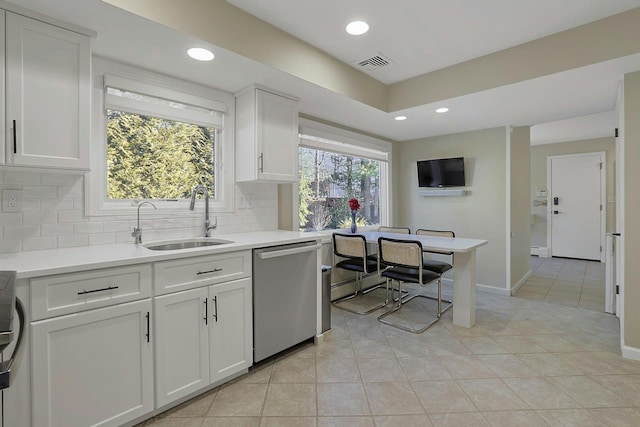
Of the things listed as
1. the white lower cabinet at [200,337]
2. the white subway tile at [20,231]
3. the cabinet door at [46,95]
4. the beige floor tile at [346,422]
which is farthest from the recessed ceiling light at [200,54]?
the beige floor tile at [346,422]

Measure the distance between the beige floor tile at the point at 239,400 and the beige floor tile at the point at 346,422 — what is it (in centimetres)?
39

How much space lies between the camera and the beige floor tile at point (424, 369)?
220 centimetres

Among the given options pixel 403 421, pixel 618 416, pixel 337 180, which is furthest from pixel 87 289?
pixel 337 180

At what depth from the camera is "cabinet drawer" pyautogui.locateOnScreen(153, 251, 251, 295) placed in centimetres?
178

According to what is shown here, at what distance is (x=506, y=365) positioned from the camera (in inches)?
92.2

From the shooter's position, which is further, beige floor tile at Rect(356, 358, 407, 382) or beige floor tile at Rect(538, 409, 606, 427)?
beige floor tile at Rect(356, 358, 407, 382)

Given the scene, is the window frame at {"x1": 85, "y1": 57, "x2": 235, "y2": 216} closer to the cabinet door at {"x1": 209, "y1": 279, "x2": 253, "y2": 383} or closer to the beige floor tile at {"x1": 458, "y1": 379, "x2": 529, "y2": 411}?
the cabinet door at {"x1": 209, "y1": 279, "x2": 253, "y2": 383}

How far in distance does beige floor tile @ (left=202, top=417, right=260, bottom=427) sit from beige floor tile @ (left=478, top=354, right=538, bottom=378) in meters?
1.71

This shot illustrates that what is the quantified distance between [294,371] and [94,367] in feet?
4.11

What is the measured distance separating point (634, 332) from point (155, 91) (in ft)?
13.7

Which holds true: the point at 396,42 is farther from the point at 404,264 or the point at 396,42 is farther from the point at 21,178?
the point at 21,178

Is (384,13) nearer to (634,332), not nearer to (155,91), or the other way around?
(155,91)

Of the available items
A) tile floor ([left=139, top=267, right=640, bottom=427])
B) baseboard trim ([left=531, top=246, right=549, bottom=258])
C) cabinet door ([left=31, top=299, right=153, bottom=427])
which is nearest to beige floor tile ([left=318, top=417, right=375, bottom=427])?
tile floor ([left=139, top=267, right=640, bottom=427])

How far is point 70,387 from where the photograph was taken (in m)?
1.47
